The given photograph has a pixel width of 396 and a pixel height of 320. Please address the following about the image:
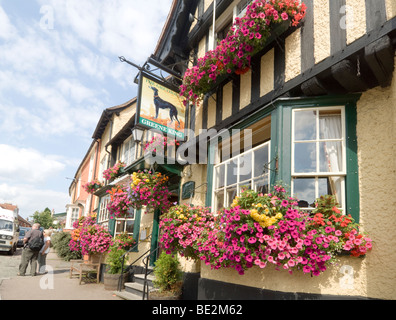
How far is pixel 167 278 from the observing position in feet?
21.9

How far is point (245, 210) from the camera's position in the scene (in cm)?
405

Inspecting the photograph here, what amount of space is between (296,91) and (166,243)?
11.1 ft

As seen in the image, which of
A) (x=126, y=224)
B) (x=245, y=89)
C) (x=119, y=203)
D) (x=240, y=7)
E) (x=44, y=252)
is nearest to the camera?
(x=245, y=89)

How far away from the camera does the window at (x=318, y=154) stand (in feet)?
13.9

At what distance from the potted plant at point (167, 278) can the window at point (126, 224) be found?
13.4ft

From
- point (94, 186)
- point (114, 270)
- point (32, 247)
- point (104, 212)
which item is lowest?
point (114, 270)

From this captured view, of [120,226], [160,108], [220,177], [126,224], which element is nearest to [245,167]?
[220,177]

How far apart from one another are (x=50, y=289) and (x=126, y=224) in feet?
10.2

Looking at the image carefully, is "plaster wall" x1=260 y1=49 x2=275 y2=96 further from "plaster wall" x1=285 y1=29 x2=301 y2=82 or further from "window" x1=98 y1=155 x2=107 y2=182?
"window" x1=98 y1=155 x2=107 y2=182

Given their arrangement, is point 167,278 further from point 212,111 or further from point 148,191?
point 212,111

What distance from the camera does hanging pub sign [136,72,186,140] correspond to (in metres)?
7.43
